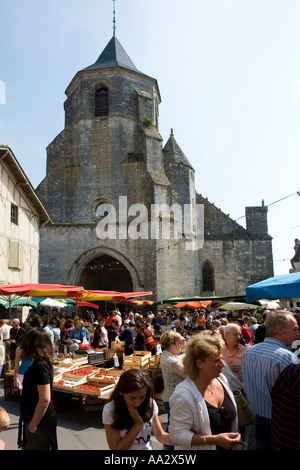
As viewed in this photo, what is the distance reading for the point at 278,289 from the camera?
5750 millimetres

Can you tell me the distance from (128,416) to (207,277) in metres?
21.3

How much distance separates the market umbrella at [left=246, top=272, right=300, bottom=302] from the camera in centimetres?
564

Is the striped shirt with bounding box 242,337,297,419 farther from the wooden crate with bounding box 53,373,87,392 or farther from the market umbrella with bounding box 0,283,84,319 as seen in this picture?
the market umbrella with bounding box 0,283,84,319

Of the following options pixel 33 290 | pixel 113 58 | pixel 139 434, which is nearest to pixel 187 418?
pixel 139 434

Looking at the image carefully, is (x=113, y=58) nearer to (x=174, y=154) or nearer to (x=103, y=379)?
(x=174, y=154)

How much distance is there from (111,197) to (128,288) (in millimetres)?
11636

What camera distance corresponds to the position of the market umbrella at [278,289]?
5.64m

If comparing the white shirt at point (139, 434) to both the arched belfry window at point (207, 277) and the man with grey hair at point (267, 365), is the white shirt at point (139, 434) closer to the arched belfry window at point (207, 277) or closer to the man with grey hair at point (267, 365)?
the man with grey hair at point (267, 365)

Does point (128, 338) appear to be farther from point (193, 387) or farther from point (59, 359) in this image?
point (193, 387)

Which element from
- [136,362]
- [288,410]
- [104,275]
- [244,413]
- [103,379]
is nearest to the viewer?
[288,410]

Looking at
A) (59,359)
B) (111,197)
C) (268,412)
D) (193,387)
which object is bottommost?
(59,359)

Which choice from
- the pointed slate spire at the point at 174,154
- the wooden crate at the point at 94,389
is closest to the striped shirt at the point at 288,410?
the wooden crate at the point at 94,389
